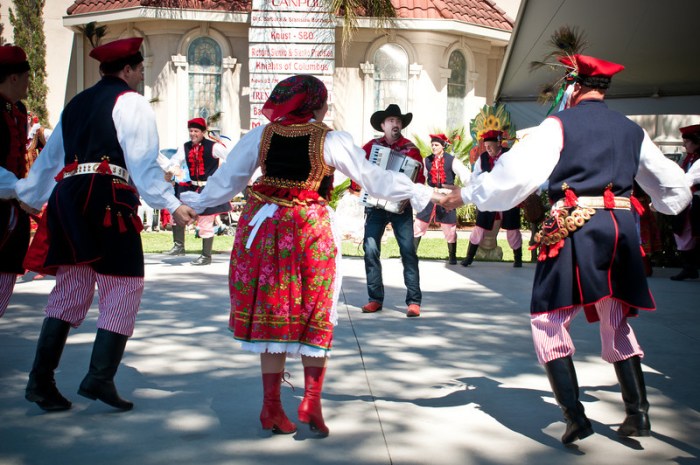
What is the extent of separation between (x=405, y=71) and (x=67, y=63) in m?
9.15

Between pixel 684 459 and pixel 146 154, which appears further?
pixel 146 154

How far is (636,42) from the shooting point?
11.0 metres

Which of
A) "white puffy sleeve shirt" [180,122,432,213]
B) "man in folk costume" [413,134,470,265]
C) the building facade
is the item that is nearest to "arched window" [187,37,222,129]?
the building facade

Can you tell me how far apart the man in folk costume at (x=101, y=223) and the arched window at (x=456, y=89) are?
17648 mm

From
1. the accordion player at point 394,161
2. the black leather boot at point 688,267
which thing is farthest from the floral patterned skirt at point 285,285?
the black leather boot at point 688,267

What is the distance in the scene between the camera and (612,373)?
5820 mm

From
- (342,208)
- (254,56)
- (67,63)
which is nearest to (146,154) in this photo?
(342,208)

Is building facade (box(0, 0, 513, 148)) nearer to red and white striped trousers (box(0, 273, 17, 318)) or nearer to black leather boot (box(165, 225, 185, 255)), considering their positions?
black leather boot (box(165, 225, 185, 255))

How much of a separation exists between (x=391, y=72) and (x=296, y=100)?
16937 mm

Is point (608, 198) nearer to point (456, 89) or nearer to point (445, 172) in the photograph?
point (445, 172)

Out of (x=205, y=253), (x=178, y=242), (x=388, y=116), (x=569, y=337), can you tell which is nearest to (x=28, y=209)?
(x=569, y=337)

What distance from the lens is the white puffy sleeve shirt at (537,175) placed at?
420cm

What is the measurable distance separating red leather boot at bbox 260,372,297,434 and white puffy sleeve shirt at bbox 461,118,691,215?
1.45 metres

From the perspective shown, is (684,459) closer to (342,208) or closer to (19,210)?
(19,210)
